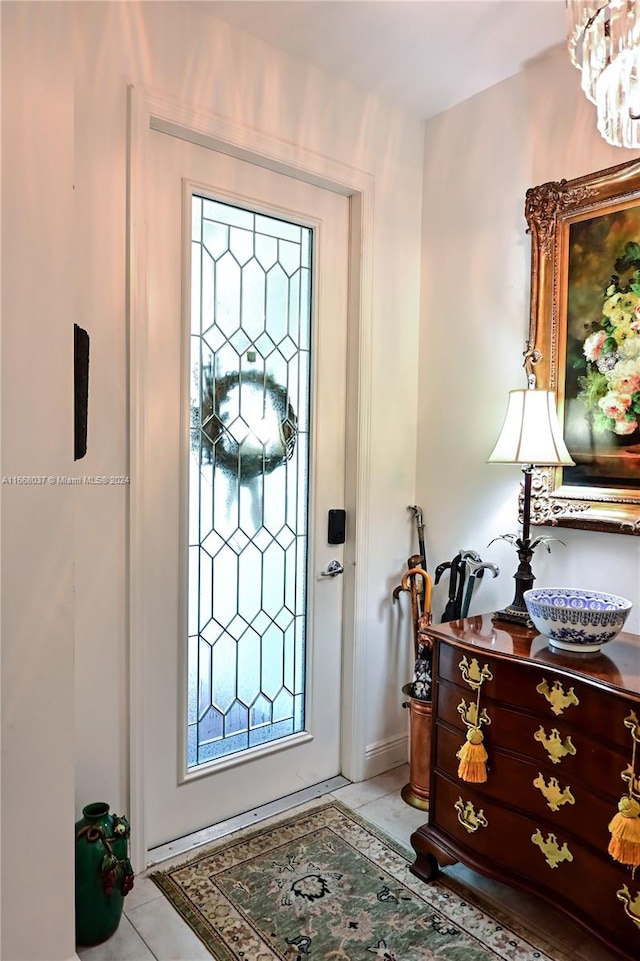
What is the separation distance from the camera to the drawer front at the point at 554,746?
58.3 inches

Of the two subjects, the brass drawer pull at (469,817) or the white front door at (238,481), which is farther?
the white front door at (238,481)

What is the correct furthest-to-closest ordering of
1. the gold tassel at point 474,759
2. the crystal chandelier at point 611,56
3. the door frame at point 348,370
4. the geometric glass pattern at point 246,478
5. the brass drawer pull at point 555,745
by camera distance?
the geometric glass pattern at point 246,478 < the door frame at point 348,370 < the gold tassel at point 474,759 < the brass drawer pull at point 555,745 < the crystal chandelier at point 611,56

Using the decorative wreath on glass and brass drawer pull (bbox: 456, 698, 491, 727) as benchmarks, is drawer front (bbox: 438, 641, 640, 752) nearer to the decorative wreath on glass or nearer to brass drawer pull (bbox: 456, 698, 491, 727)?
brass drawer pull (bbox: 456, 698, 491, 727)

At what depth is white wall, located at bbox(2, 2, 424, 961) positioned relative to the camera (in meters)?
1.38

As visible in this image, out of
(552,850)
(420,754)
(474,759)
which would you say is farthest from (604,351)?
(420,754)

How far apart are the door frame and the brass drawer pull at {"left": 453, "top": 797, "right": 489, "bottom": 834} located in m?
0.72

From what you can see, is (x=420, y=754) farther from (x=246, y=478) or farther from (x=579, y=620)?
(x=246, y=478)

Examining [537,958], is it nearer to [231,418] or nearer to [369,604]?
[369,604]

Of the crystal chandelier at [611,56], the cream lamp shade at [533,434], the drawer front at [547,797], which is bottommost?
the drawer front at [547,797]

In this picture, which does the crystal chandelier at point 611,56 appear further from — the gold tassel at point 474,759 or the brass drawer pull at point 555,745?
the gold tassel at point 474,759

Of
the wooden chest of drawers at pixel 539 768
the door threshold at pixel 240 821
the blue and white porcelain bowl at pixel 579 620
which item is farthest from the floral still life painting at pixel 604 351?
the door threshold at pixel 240 821

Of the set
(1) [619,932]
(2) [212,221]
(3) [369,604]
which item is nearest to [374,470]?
(3) [369,604]

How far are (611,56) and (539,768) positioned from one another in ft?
5.42

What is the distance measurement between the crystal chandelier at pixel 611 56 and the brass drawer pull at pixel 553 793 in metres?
1.52
